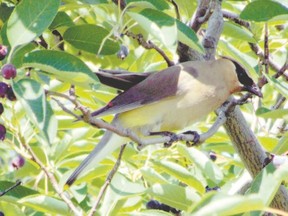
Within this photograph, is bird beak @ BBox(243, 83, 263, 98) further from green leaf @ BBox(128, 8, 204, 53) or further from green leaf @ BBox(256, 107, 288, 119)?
green leaf @ BBox(128, 8, 204, 53)

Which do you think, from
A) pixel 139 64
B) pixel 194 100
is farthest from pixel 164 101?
pixel 139 64

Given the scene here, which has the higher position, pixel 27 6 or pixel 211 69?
pixel 27 6

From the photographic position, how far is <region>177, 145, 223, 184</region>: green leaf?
10.6ft

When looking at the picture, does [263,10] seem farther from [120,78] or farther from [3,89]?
[3,89]

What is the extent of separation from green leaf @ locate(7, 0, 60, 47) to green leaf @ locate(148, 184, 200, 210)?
0.73 metres

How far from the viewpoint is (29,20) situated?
2.39 meters

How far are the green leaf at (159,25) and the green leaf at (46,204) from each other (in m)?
0.79

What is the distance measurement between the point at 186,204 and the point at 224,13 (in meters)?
0.92

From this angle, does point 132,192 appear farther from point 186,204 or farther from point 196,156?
point 196,156

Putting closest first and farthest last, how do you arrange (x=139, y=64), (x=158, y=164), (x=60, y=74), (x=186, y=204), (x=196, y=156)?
(x=60, y=74), (x=186, y=204), (x=158, y=164), (x=196, y=156), (x=139, y=64)

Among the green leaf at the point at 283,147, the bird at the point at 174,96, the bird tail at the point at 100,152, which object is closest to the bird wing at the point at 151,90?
the bird at the point at 174,96

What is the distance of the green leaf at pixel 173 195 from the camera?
108 inches

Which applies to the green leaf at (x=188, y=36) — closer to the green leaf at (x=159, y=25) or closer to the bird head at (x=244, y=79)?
the green leaf at (x=159, y=25)

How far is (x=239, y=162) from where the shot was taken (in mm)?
3443
